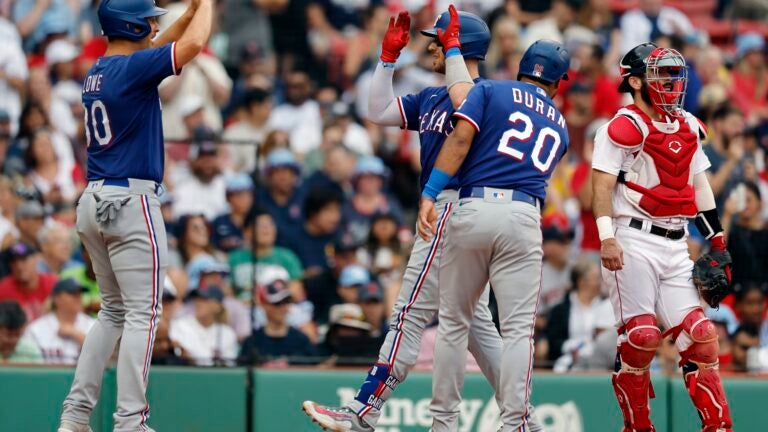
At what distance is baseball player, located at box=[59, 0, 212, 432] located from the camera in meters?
7.01

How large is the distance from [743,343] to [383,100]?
368cm

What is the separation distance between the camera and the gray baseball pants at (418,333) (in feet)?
23.6

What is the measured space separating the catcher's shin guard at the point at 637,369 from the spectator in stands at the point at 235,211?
10.3ft

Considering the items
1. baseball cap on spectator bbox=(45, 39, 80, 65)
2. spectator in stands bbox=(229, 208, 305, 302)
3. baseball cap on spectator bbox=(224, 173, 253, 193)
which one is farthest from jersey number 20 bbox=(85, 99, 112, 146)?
baseball cap on spectator bbox=(45, 39, 80, 65)

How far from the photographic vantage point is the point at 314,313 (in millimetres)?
10188

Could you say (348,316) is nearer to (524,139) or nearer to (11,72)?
(524,139)

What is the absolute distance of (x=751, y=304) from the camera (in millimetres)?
9945

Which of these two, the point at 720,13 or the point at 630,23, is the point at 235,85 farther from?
the point at 720,13

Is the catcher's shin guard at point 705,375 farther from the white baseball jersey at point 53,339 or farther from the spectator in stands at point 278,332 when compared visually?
the white baseball jersey at point 53,339

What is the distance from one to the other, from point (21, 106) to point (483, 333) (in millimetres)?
6022

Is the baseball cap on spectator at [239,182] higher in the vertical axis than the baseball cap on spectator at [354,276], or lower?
higher

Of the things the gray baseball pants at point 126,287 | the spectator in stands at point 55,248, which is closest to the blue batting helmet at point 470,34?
the gray baseball pants at point 126,287

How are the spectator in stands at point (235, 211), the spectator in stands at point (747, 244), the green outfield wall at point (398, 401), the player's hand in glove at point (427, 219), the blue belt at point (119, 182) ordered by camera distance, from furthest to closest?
the spectator in stands at point (747, 244), the spectator in stands at point (235, 211), the green outfield wall at point (398, 401), the blue belt at point (119, 182), the player's hand in glove at point (427, 219)

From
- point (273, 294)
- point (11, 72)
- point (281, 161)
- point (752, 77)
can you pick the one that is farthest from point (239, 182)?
point (752, 77)
